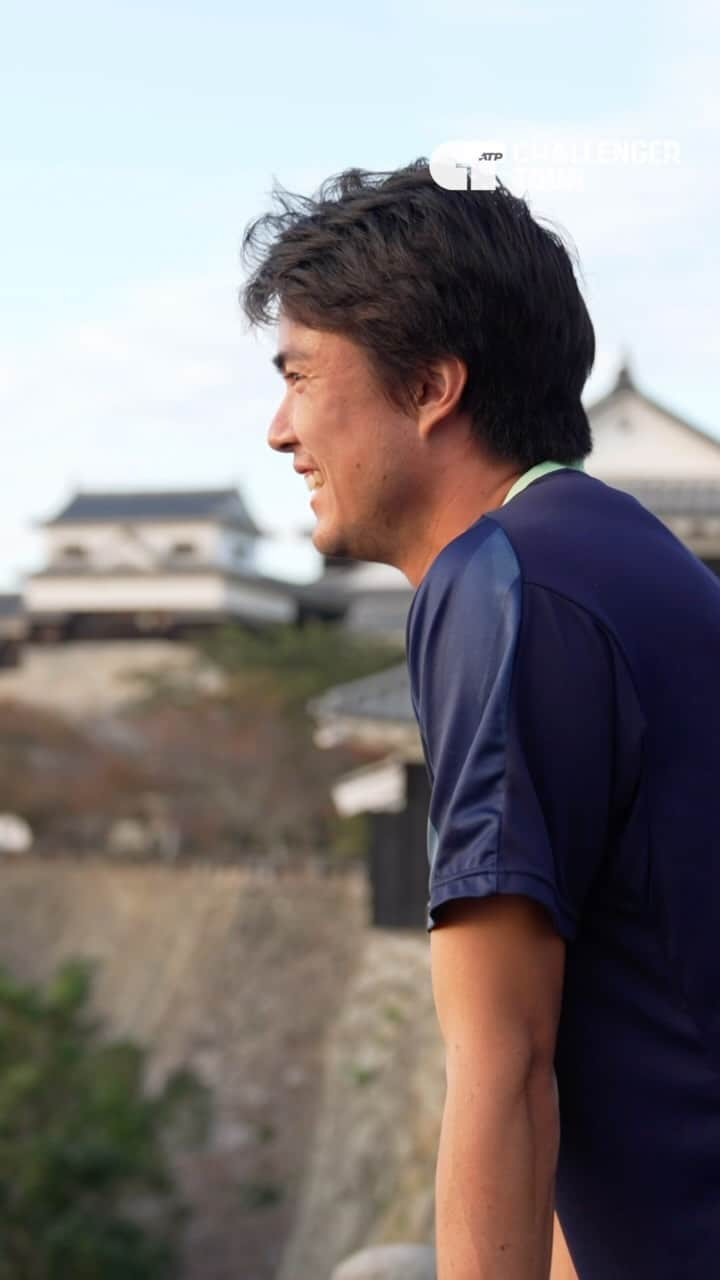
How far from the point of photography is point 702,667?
1065 mm

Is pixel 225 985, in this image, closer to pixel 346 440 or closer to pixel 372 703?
Answer: pixel 372 703

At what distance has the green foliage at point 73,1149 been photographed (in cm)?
1079

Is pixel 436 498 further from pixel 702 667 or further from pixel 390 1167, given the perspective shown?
pixel 390 1167

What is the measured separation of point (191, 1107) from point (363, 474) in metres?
13.3

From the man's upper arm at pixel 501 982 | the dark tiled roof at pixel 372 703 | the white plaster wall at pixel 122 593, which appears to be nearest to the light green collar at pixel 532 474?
the man's upper arm at pixel 501 982

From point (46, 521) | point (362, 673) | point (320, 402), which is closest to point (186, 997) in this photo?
point (362, 673)

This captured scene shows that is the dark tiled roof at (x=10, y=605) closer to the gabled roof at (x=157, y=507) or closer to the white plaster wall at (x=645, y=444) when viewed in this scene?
the gabled roof at (x=157, y=507)

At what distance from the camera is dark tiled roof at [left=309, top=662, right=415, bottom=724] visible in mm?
9789

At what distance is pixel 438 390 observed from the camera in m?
1.19

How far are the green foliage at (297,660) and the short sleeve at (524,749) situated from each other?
692 inches

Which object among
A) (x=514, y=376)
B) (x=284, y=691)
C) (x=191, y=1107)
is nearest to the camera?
(x=514, y=376)

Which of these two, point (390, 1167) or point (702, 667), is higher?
point (702, 667)

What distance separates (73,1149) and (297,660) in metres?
9.77

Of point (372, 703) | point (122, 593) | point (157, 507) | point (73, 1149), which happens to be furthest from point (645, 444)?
point (157, 507)
